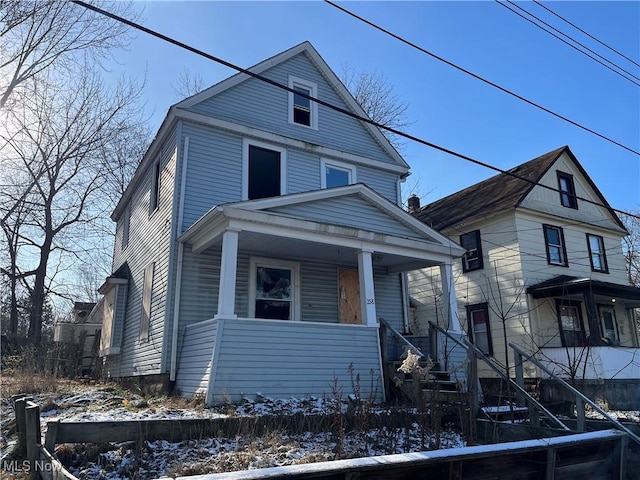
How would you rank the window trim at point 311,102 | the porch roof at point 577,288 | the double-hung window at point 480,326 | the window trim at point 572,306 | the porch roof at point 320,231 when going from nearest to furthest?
the porch roof at point 320,231
the window trim at point 311,102
the porch roof at point 577,288
the window trim at point 572,306
the double-hung window at point 480,326

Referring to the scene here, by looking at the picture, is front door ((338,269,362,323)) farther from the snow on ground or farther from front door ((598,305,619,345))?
front door ((598,305,619,345))

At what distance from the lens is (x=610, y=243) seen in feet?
63.1

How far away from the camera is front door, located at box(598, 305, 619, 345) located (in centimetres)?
1773

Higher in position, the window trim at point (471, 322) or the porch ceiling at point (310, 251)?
the porch ceiling at point (310, 251)

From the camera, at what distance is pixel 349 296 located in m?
12.2

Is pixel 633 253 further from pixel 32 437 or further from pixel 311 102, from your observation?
pixel 32 437

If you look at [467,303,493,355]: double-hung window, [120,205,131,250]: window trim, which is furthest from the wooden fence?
[467,303,493,355]: double-hung window

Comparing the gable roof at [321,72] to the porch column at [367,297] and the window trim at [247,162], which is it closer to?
the window trim at [247,162]

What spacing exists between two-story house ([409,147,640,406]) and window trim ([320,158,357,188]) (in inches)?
217

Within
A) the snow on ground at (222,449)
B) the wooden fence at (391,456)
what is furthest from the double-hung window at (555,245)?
the wooden fence at (391,456)

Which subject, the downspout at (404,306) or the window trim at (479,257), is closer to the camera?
the downspout at (404,306)

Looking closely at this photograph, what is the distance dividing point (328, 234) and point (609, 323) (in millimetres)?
14090

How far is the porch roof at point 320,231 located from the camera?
897 cm

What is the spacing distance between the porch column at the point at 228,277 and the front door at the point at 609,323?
15090mm
